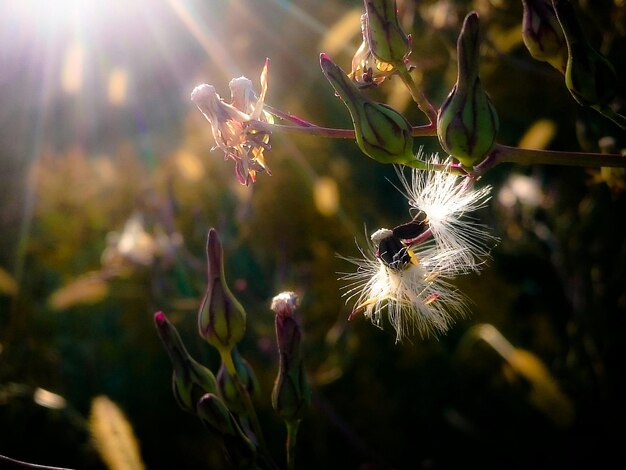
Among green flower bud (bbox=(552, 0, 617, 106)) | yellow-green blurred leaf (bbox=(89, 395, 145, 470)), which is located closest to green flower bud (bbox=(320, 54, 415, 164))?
green flower bud (bbox=(552, 0, 617, 106))

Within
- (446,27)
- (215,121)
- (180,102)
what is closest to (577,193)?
(446,27)

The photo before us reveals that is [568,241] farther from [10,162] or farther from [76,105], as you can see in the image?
[76,105]

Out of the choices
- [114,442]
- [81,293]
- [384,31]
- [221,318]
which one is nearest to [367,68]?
[384,31]

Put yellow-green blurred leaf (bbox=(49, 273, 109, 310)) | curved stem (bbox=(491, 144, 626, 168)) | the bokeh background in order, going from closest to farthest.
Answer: curved stem (bbox=(491, 144, 626, 168))
the bokeh background
yellow-green blurred leaf (bbox=(49, 273, 109, 310))

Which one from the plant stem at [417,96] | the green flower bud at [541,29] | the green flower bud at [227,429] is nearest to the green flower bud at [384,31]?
the plant stem at [417,96]

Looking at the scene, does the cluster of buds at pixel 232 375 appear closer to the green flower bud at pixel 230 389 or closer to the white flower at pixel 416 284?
the green flower bud at pixel 230 389

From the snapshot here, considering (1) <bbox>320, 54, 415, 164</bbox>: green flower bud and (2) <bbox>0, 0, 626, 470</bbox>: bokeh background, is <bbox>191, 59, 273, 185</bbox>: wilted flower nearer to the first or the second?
(1) <bbox>320, 54, 415, 164</bbox>: green flower bud
